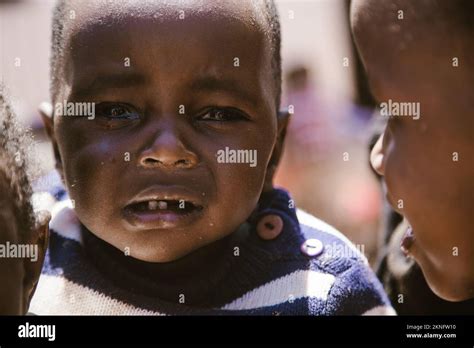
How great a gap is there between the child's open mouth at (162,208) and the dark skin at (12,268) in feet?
0.40

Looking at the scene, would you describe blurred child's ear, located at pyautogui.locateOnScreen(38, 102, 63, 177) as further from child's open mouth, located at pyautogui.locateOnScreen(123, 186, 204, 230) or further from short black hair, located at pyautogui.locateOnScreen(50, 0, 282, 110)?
child's open mouth, located at pyautogui.locateOnScreen(123, 186, 204, 230)

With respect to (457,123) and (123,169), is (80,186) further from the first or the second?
(457,123)

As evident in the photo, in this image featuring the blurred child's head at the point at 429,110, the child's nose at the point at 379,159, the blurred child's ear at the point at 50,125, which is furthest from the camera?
the blurred child's ear at the point at 50,125

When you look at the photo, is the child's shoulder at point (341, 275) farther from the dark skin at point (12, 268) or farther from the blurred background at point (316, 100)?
the dark skin at point (12, 268)

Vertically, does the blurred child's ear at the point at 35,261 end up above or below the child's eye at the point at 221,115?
below

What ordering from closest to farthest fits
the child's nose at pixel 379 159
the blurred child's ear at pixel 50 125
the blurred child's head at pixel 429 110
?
the blurred child's head at pixel 429 110 → the child's nose at pixel 379 159 → the blurred child's ear at pixel 50 125

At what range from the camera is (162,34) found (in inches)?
36.4

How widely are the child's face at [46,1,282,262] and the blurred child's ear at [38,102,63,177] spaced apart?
2.5 inches

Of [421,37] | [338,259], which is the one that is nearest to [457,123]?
[421,37]

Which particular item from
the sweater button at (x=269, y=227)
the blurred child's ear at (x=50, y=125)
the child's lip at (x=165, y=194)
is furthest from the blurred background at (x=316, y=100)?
the child's lip at (x=165, y=194)

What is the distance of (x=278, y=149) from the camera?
1.12 meters

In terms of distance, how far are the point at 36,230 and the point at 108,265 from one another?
0.53 feet

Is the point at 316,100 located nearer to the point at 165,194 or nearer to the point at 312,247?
the point at 312,247

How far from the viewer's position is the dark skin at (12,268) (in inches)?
33.7
